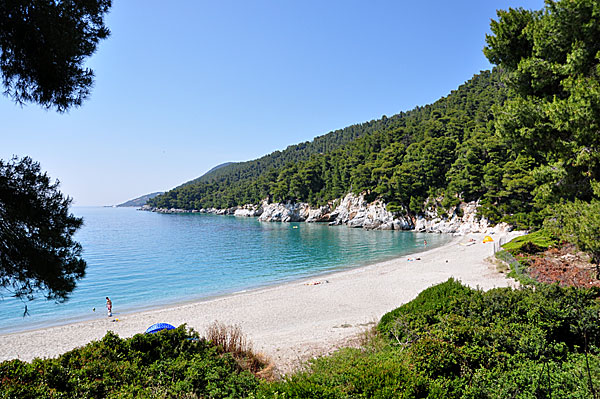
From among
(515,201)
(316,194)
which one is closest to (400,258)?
(515,201)

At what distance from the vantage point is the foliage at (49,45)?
4320 millimetres

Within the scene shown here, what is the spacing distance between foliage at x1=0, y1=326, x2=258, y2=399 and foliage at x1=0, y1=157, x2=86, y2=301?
3.62ft

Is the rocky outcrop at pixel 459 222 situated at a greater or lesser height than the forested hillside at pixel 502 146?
lesser

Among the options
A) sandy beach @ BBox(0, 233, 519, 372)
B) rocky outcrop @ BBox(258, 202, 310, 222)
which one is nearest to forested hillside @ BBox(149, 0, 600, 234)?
rocky outcrop @ BBox(258, 202, 310, 222)

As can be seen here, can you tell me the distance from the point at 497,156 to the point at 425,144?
21.6 m

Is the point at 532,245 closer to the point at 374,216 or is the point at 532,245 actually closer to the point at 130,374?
the point at 130,374

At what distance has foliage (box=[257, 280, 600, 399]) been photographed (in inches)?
146

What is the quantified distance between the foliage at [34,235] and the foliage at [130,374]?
3.62ft

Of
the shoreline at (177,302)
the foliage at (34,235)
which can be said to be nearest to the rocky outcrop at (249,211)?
the shoreline at (177,302)

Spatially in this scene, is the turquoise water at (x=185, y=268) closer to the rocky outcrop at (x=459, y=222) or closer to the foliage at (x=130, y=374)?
the foliage at (x=130, y=374)

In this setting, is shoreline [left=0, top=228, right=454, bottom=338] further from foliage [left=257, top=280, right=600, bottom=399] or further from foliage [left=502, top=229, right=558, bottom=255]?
foliage [left=257, top=280, right=600, bottom=399]

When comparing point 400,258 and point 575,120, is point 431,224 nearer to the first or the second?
point 400,258

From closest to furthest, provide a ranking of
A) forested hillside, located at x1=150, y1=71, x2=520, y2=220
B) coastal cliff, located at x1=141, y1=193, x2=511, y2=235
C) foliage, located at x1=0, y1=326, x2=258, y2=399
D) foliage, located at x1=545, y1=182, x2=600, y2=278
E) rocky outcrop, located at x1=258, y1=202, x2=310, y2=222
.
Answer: foliage, located at x1=0, y1=326, x2=258, y2=399, foliage, located at x1=545, y1=182, x2=600, y2=278, coastal cliff, located at x1=141, y1=193, x2=511, y2=235, forested hillside, located at x1=150, y1=71, x2=520, y2=220, rocky outcrop, located at x1=258, y1=202, x2=310, y2=222

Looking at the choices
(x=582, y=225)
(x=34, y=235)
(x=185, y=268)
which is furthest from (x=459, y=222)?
(x=34, y=235)
